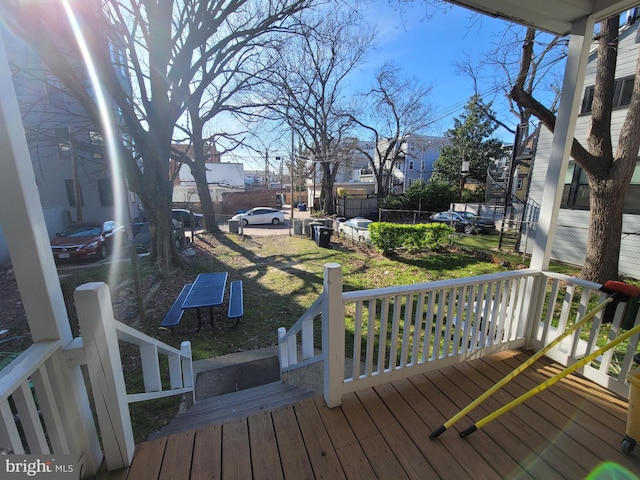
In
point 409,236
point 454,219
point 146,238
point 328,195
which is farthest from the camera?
point 328,195

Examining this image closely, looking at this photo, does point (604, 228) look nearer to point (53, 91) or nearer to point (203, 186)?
point (53, 91)

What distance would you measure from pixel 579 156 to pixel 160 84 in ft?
29.4

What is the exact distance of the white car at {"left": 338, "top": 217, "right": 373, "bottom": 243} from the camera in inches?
406

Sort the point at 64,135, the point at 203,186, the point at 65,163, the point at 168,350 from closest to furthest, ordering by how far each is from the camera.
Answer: the point at 168,350, the point at 64,135, the point at 65,163, the point at 203,186

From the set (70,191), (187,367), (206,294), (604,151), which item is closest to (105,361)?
(187,367)

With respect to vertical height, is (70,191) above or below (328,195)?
above

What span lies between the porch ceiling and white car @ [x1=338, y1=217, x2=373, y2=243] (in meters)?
7.91

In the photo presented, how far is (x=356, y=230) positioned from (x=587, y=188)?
700 centimetres

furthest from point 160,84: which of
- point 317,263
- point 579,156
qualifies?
point 579,156

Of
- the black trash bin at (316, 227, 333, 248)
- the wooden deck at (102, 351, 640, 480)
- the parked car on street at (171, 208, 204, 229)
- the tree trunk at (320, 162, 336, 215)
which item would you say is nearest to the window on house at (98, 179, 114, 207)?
the parked car on street at (171, 208, 204, 229)

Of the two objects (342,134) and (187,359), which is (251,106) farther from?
(342,134)

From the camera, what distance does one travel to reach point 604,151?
433 cm

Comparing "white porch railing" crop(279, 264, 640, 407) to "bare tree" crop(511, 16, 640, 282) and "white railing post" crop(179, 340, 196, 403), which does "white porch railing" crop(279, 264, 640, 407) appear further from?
"bare tree" crop(511, 16, 640, 282)

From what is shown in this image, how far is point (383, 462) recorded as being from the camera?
1571 mm
